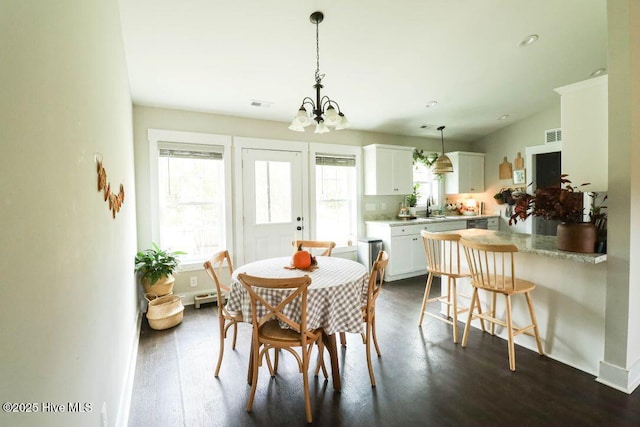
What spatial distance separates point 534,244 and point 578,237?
0.39 meters

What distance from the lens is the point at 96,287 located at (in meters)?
1.31

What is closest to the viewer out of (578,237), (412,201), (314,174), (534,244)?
(578,237)

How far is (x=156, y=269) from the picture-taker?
318 centimetres

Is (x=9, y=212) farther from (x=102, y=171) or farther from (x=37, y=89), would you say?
(x=102, y=171)

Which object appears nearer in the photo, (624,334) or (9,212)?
(9,212)

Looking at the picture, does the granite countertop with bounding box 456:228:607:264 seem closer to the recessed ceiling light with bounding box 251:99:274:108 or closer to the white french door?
the white french door

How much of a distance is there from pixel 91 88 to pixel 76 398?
126cm

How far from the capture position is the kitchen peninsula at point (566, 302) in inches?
86.4

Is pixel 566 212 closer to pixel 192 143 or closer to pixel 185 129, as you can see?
pixel 192 143

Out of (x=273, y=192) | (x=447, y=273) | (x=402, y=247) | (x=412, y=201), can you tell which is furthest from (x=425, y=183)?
(x=447, y=273)

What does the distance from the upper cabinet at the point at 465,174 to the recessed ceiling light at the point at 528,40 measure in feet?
9.03

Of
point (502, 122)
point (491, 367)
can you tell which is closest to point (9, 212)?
point (491, 367)

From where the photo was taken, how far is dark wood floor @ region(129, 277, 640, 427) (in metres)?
1.82

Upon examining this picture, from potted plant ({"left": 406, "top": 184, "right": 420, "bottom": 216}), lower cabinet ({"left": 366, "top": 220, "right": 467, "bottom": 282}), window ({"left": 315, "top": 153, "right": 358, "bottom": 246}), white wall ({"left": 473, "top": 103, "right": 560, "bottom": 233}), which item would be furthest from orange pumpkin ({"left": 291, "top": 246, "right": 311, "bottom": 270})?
white wall ({"left": 473, "top": 103, "right": 560, "bottom": 233})
